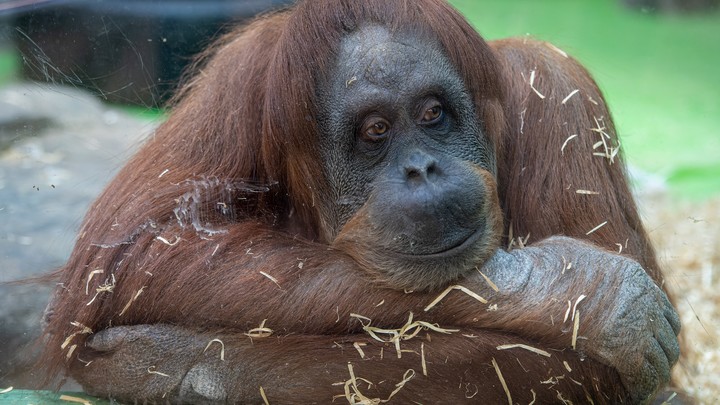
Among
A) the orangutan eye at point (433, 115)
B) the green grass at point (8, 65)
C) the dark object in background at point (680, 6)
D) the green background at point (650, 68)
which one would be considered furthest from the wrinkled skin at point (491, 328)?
the dark object in background at point (680, 6)

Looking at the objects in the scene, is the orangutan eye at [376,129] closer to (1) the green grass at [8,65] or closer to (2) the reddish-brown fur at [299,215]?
(2) the reddish-brown fur at [299,215]

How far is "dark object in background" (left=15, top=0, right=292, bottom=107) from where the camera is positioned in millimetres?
2850

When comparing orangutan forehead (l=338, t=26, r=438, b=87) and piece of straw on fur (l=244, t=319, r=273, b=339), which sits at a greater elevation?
orangutan forehead (l=338, t=26, r=438, b=87)

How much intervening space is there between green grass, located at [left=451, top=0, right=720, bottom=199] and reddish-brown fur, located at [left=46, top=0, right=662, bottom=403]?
2900mm

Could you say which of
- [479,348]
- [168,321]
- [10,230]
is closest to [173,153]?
[168,321]

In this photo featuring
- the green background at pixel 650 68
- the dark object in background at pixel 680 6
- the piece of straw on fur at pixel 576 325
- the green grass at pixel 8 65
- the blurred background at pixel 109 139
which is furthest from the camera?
the dark object in background at pixel 680 6

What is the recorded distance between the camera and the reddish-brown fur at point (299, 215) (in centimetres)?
249

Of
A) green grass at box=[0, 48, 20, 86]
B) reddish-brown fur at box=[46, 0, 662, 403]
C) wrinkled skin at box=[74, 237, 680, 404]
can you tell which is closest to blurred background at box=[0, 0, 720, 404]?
green grass at box=[0, 48, 20, 86]

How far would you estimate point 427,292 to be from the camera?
249 centimetres

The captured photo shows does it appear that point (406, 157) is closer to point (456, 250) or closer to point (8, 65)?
point (456, 250)

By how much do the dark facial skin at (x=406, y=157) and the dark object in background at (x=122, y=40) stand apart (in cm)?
83

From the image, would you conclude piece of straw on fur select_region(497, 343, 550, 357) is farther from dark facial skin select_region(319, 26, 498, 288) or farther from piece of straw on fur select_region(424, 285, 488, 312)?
dark facial skin select_region(319, 26, 498, 288)

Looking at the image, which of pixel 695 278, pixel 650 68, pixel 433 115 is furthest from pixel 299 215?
pixel 650 68

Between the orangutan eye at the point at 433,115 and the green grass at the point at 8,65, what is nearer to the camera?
the orangutan eye at the point at 433,115
